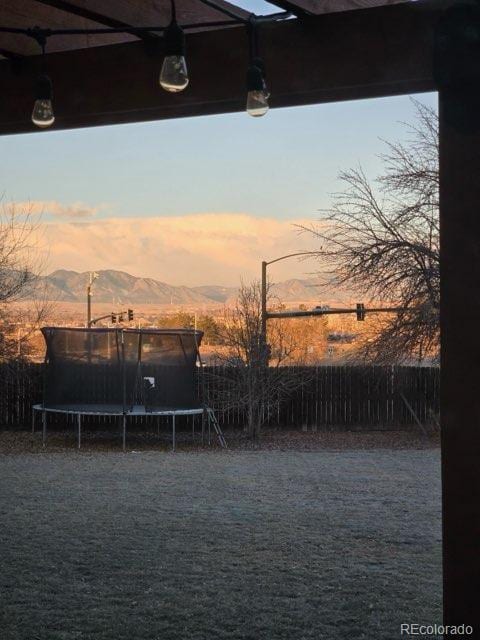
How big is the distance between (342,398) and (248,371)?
259cm

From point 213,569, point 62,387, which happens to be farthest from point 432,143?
point 213,569

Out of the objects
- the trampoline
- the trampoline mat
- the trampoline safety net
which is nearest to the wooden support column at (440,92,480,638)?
the trampoline mat

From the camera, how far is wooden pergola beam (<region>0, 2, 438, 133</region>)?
427cm

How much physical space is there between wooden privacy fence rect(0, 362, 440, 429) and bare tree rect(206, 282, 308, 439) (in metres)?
0.77

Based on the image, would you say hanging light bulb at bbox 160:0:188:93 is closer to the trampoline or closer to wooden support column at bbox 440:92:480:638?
wooden support column at bbox 440:92:480:638

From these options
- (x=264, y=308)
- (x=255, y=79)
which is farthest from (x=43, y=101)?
(x=264, y=308)

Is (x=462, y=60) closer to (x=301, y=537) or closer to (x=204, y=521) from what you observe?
(x=301, y=537)

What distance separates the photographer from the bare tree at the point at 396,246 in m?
16.5

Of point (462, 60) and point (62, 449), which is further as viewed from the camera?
point (62, 449)

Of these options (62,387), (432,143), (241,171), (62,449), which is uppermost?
(241,171)

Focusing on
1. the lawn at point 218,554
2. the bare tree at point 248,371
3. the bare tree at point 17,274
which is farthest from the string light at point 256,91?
the bare tree at point 17,274

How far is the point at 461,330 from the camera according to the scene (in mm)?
3332

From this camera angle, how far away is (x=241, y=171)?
4153cm

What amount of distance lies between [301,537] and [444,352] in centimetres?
418
